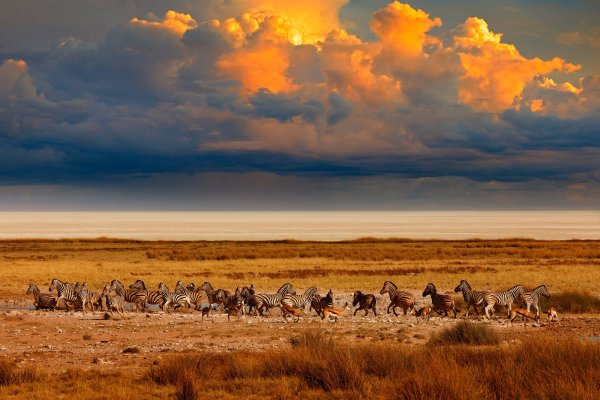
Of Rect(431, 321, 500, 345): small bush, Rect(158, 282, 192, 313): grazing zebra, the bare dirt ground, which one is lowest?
the bare dirt ground

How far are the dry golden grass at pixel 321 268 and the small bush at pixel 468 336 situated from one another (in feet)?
50.8

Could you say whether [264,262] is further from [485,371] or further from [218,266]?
[485,371]

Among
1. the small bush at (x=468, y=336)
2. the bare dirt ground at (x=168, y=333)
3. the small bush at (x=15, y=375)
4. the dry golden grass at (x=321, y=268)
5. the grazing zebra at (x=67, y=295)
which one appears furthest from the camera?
the dry golden grass at (x=321, y=268)

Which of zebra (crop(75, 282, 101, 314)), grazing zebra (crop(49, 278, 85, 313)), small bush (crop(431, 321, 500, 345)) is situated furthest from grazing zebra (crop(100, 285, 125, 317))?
small bush (crop(431, 321, 500, 345))

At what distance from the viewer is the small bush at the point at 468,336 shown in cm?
1881

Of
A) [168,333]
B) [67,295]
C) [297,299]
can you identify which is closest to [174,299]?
[67,295]

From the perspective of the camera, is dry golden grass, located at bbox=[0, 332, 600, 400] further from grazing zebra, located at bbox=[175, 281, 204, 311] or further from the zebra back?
grazing zebra, located at bbox=[175, 281, 204, 311]

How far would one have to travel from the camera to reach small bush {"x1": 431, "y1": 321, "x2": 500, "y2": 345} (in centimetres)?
1881

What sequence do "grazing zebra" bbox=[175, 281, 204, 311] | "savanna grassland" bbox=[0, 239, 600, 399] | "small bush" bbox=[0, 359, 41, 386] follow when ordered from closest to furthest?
"savanna grassland" bbox=[0, 239, 600, 399]
"small bush" bbox=[0, 359, 41, 386]
"grazing zebra" bbox=[175, 281, 204, 311]

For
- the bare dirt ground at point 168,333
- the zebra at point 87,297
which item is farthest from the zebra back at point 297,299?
the zebra at point 87,297

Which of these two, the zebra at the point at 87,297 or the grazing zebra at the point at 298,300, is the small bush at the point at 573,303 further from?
the zebra at the point at 87,297

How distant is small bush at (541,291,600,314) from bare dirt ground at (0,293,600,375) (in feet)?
4.51

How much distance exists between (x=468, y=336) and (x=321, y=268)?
29.7m

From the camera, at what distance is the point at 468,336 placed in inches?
742
